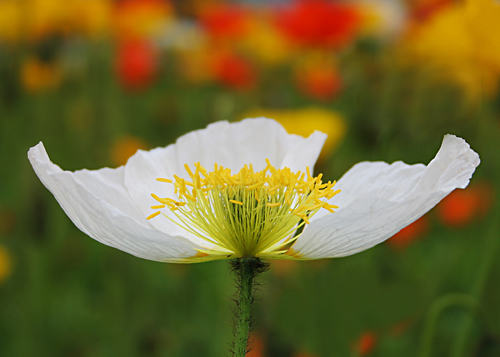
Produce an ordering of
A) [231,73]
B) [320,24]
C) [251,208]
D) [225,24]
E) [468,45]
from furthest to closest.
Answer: [225,24] → [320,24] → [231,73] → [468,45] → [251,208]

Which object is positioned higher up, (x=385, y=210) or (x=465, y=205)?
(x=465, y=205)

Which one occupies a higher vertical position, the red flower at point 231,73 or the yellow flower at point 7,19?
the yellow flower at point 7,19

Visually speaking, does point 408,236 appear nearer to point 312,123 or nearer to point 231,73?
point 312,123

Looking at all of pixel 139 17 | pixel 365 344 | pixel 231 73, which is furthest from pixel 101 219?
pixel 139 17

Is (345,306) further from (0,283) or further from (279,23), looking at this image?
(279,23)

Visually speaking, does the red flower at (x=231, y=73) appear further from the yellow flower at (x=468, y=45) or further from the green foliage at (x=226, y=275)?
the yellow flower at (x=468, y=45)

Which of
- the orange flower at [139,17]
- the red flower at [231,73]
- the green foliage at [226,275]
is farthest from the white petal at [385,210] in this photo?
the orange flower at [139,17]
